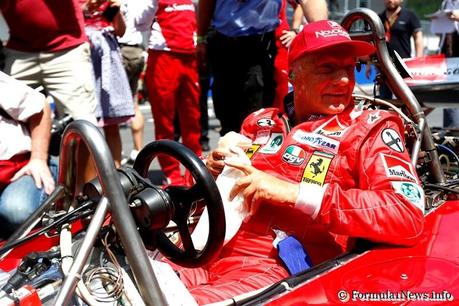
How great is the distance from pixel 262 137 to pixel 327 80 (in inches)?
15.0

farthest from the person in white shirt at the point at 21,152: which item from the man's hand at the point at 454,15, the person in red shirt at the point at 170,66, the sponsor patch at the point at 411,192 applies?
the man's hand at the point at 454,15

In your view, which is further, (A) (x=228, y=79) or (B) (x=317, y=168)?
(A) (x=228, y=79)

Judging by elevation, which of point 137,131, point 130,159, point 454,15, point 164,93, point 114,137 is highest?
point 454,15

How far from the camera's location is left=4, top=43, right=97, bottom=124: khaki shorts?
3.78 meters

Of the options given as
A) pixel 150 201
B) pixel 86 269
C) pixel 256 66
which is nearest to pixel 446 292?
pixel 150 201

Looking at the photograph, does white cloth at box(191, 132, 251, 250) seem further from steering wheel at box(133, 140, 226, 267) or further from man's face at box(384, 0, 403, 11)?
man's face at box(384, 0, 403, 11)

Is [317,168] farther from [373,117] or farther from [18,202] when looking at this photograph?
[18,202]

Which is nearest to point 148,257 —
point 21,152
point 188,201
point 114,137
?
point 188,201

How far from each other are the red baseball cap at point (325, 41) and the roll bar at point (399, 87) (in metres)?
0.51

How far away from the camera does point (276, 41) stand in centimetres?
427

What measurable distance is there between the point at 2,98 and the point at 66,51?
1.01m

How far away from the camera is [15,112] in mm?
2924

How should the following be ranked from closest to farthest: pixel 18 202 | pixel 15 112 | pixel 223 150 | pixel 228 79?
pixel 223 150 < pixel 18 202 < pixel 15 112 < pixel 228 79

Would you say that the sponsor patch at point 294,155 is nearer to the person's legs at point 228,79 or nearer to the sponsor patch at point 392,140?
the sponsor patch at point 392,140
